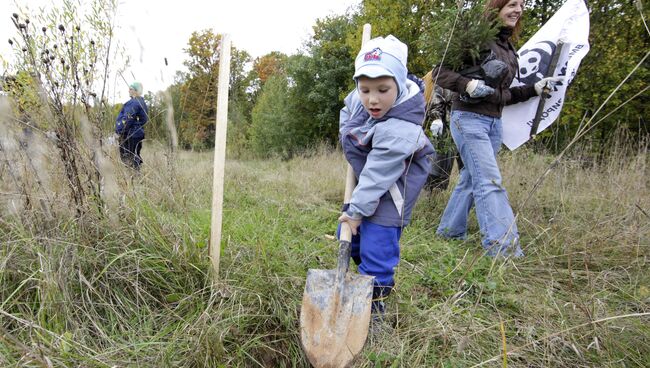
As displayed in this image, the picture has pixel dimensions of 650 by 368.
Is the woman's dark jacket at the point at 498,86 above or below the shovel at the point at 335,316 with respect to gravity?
above

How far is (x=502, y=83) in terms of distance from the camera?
246cm

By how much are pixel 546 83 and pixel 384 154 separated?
1770 millimetres

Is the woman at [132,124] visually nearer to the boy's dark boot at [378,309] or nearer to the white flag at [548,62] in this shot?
the boy's dark boot at [378,309]

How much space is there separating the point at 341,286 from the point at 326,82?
44.9 feet

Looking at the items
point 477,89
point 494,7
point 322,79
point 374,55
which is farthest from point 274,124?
point 374,55

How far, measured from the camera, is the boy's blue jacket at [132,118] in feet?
6.24

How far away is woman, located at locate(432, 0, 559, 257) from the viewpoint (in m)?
2.38

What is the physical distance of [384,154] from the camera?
1.59 meters

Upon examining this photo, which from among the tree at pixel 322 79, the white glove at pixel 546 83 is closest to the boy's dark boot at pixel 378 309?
the white glove at pixel 546 83

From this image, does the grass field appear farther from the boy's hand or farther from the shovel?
the boy's hand

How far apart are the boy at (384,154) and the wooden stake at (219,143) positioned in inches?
23.5

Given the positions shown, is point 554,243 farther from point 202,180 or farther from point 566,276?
point 202,180

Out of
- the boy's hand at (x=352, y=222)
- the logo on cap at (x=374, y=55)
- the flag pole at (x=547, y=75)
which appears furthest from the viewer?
the flag pole at (x=547, y=75)

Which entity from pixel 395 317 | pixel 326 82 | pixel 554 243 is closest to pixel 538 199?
pixel 554 243
